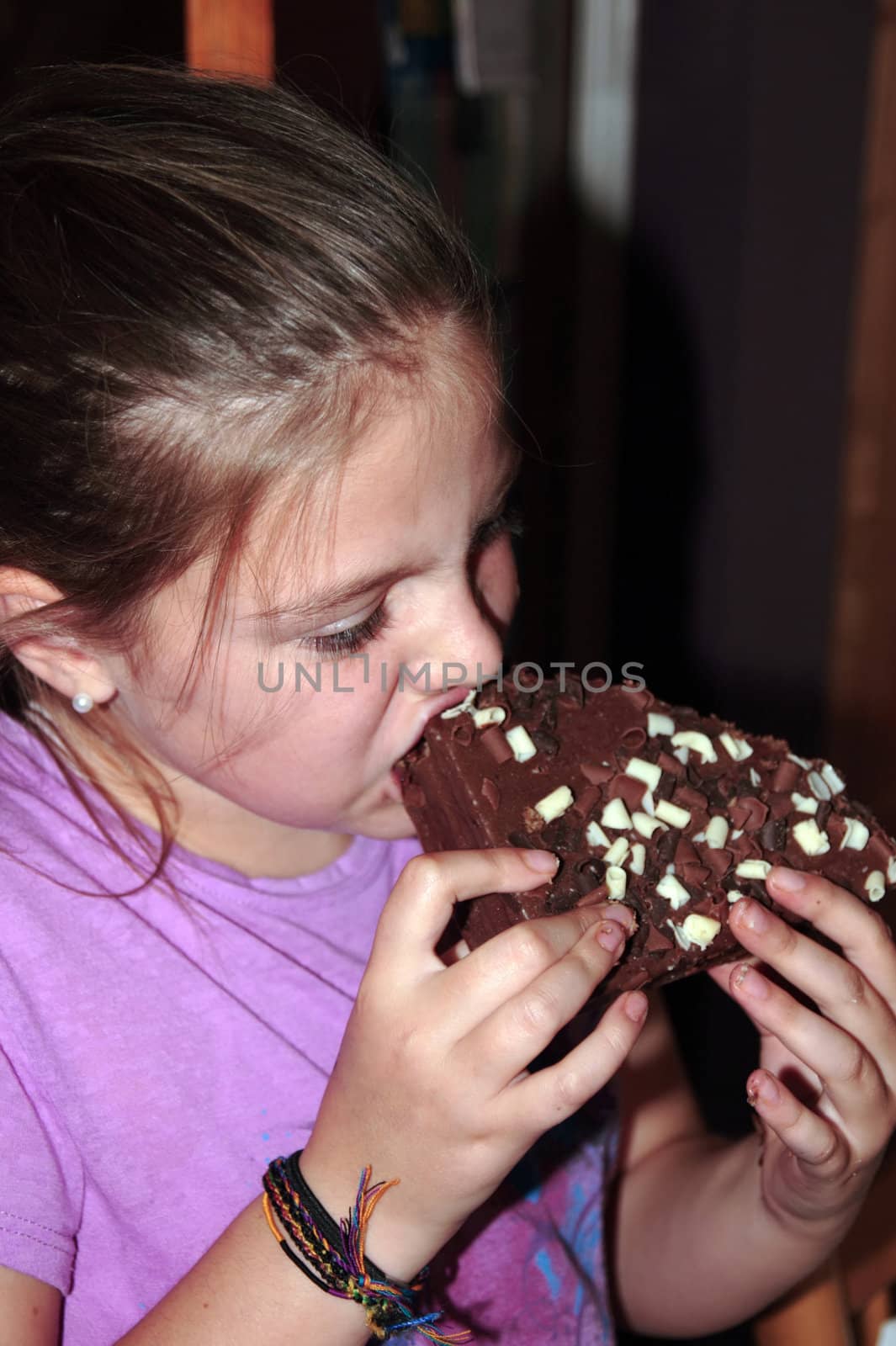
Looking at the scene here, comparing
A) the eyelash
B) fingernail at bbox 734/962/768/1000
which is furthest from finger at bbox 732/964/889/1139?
the eyelash

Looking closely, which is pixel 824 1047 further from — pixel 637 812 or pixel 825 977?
pixel 637 812

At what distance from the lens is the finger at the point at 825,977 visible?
1038 mm

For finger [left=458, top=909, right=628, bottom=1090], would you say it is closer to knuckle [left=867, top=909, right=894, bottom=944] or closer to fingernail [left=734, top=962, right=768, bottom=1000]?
fingernail [left=734, top=962, right=768, bottom=1000]

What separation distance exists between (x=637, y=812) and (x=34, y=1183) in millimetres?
586

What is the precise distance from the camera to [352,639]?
108 cm

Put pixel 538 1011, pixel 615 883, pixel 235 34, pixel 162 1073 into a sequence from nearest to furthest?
pixel 538 1011 < pixel 615 883 < pixel 162 1073 < pixel 235 34

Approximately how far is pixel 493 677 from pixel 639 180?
2.19m

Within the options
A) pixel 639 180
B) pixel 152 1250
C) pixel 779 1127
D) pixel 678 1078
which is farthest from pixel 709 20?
pixel 152 1250

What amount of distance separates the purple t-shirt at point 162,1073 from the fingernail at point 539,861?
0.84 feet

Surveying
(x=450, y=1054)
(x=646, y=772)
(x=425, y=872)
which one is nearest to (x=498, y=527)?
(x=646, y=772)

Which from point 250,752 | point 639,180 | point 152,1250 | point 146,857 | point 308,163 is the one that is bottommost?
point 152,1250

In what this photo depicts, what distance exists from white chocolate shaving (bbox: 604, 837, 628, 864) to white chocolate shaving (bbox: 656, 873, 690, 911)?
0.04 metres

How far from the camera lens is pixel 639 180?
3002 mm

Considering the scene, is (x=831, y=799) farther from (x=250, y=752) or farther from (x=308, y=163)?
(x=308, y=163)
